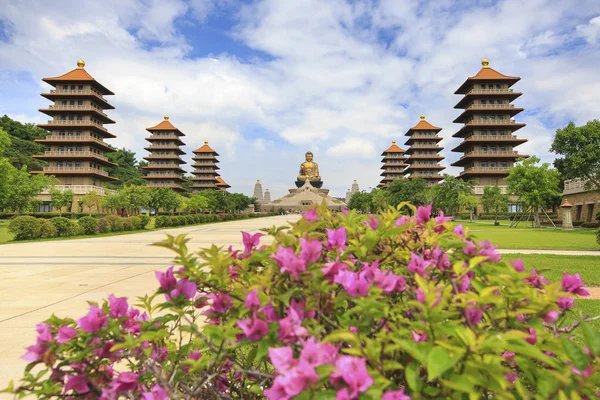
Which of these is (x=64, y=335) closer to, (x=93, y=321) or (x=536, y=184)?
(x=93, y=321)

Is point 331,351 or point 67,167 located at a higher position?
point 67,167

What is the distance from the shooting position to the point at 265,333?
37.9 inches

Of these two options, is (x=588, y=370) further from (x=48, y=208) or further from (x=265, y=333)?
(x=48, y=208)

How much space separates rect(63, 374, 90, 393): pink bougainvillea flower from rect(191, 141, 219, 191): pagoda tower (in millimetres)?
71685

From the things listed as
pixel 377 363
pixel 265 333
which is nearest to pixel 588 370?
pixel 377 363

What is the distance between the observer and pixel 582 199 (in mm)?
29859

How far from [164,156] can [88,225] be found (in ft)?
141

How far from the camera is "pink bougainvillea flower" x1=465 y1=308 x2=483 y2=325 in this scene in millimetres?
984

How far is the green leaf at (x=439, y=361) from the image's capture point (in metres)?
0.76

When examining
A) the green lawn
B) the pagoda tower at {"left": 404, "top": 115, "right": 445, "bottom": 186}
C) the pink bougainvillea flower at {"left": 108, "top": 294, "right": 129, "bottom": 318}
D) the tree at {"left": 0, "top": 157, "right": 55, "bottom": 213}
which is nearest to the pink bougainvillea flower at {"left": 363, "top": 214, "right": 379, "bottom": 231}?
the pink bougainvillea flower at {"left": 108, "top": 294, "right": 129, "bottom": 318}

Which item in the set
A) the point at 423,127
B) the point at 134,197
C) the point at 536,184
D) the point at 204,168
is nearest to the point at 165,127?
the point at 204,168

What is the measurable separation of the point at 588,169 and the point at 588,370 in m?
27.3

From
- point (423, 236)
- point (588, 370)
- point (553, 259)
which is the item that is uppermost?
point (423, 236)

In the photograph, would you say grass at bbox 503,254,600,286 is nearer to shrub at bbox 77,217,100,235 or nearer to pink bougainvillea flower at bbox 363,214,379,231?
pink bougainvillea flower at bbox 363,214,379,231
